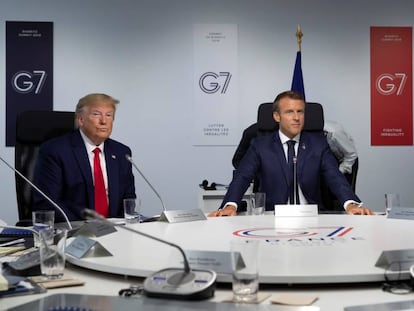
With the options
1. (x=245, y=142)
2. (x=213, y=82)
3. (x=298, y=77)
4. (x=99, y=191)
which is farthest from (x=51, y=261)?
(x=213, y=82)

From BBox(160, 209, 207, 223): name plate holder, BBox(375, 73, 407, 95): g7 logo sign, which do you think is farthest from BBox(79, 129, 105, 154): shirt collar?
BBox(375, 73, 407, 95): g7 logo sign

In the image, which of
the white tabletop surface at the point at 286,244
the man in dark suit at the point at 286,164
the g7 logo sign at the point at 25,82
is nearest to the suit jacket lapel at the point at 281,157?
the man in dark suit at the point at 286,164

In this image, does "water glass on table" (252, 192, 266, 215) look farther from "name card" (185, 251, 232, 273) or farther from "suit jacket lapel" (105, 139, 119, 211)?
"name card" (185, 251, 232, 273)

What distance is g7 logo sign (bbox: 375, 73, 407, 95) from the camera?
19.5 ft

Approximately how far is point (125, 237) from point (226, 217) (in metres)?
0.77

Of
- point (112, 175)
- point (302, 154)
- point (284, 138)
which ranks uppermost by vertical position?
point (284, 138)

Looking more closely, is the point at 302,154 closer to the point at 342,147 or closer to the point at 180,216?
the point at 342,147

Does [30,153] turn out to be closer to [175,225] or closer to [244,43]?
[175,225]

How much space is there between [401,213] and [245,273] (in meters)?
1.52

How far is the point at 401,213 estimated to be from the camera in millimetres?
2684

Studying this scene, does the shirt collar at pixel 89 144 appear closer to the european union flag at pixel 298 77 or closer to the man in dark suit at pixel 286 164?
the man in dark suit at pixel 286 164

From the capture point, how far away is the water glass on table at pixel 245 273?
55.0 inches

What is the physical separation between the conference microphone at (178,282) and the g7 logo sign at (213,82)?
4440mm

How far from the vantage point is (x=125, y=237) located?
218cm
